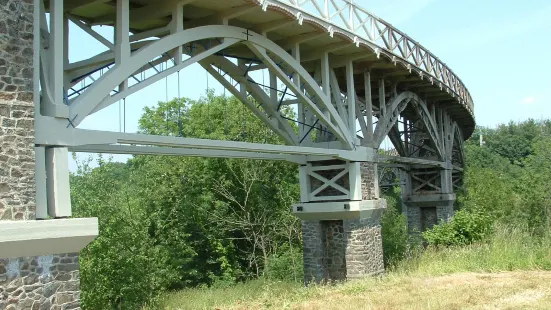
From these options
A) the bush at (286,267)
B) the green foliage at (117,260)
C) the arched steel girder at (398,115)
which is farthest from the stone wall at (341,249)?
the green foliage at (117,260)

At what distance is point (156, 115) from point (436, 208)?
19.9 metres

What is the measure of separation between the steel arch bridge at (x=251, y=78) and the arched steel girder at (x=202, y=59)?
2 centimetres

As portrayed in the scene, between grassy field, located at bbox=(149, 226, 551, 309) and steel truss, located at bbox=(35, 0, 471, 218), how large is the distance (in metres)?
2.91

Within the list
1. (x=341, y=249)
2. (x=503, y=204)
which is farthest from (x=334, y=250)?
(x=503, y=204)

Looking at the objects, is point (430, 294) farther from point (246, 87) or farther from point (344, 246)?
point (246, 87)

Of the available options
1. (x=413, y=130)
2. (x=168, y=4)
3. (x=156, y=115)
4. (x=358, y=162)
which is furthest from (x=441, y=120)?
(x=156, y=115)

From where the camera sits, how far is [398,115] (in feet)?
63.8

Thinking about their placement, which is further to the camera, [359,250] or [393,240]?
[393,240]

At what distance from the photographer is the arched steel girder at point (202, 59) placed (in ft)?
28.9

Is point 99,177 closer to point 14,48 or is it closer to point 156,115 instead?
point 156,115

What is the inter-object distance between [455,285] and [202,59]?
771 cm

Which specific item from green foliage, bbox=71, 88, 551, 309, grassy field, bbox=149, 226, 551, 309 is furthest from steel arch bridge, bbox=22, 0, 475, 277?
green foliage, bbox=71, 88, 551, 309

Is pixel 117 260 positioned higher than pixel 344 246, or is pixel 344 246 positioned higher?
pixel 344 246

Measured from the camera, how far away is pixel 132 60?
9.42 meters
